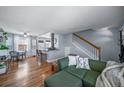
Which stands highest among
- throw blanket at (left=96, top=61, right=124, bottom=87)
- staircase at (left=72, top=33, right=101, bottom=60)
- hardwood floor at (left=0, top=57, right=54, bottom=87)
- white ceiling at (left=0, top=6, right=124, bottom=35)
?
white ceiling at (left=0, top=6, right=124, bottom=35)

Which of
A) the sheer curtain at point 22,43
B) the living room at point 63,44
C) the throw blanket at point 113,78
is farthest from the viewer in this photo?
the sheer curtain at point 22,43

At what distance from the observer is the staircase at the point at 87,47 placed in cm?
430

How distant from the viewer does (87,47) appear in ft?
16.8

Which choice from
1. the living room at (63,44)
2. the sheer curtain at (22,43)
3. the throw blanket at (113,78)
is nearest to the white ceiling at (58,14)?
the living room at (63,44)

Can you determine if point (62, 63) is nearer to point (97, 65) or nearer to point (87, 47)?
point (97, 65)

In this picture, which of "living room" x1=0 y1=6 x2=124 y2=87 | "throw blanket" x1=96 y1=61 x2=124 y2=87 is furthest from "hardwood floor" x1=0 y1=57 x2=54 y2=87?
"throw blanket" x1=96 y1=61 x2=124 y2=87

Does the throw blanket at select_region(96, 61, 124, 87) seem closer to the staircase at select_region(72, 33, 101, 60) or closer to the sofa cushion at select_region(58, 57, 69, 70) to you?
the sofa cushion at select_region(58, 57, 69, 70)

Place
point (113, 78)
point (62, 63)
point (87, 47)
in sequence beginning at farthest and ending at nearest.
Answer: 1. point (87, 47)
2. point (62, 63)
3. point (113, 78)

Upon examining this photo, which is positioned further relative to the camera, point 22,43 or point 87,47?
point 22,43

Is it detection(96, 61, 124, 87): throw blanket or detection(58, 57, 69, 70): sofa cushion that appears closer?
detection(96, 61, 124, 87): throw blanket

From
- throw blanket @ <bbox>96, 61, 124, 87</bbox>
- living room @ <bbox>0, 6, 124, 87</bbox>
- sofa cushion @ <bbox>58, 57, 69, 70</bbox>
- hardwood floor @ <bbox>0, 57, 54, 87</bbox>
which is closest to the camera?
throw blanket @ <bbox>96, 61, 124, 87</bbox>

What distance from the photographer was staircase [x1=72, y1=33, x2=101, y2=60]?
4.30 m

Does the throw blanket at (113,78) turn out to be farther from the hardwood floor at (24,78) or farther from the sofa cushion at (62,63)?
the hardwood floor at (24,78)

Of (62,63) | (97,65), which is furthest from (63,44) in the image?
(97,65)
